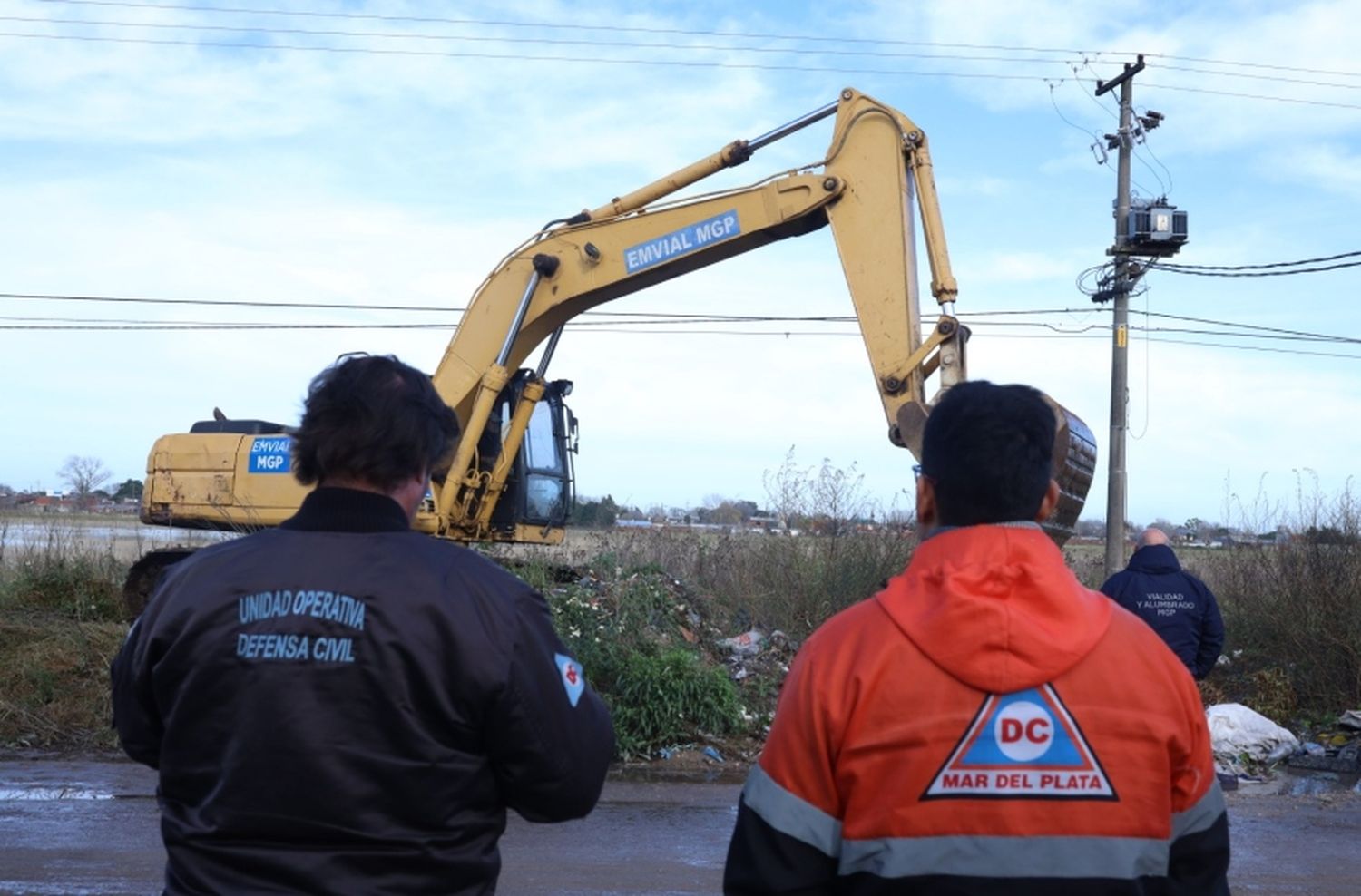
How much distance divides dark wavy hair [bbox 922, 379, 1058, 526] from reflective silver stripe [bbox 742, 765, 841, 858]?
1.85ft

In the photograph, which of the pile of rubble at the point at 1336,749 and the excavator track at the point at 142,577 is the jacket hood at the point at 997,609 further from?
the excavator track at the point at 142,577

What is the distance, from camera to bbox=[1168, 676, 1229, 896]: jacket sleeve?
2.33 meters

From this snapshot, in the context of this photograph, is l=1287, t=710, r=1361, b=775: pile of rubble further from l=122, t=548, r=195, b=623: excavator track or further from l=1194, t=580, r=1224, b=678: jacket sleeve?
l=122, t=548, r=195, b=623: excavator track

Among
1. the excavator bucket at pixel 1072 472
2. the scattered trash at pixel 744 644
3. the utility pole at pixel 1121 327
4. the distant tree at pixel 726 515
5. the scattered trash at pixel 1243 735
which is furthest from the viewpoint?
the utility pole at pixel 1121 327

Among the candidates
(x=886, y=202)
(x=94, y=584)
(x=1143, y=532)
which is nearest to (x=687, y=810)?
(x=1143, y=532)

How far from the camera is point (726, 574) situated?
15484 mm

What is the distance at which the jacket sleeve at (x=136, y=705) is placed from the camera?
9.12 ft

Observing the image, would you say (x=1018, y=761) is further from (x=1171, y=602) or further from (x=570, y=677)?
(x=1171, y=602)

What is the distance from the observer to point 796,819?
2.28 m

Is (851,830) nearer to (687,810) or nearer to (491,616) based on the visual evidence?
(491,616)

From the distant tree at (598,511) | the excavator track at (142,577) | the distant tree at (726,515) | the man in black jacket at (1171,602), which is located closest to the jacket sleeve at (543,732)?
the man in black jacket at (1171,602)

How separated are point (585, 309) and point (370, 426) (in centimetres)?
1038

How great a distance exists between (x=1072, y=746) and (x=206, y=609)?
5.30ft

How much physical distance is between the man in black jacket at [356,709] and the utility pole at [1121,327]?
21.9m
